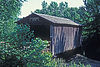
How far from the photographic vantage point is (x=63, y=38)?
1431 centimetres

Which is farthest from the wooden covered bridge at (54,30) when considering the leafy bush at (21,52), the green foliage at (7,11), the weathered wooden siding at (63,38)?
the leafy bush at (21,52)

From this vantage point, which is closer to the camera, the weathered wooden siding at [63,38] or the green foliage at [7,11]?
the weathered wooden siding at [63,38]

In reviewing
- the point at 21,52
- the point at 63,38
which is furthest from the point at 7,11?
the point at 21,52

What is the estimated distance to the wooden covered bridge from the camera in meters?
12.3

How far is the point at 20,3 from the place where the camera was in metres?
22.3

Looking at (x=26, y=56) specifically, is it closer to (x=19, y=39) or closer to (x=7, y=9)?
(x=19, y=39)

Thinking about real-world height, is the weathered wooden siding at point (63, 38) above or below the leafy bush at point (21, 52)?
below

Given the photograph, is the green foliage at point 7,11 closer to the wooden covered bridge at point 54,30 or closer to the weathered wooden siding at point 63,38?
the wooden covered bridge at point 54,30

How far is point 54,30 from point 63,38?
2.35m

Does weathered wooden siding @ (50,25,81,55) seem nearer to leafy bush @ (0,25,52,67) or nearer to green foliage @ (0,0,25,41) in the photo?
leafy bush @ (0,25,52,67)

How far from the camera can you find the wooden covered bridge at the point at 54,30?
40.4 feet

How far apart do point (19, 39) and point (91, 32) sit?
15918 millimetres

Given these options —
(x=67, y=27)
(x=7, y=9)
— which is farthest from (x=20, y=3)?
(x=67, y=27)

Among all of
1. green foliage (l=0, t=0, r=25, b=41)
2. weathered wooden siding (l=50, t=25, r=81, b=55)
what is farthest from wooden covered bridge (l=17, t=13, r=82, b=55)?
green foliage (l=0, t=0, r=25, b=41)
